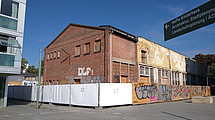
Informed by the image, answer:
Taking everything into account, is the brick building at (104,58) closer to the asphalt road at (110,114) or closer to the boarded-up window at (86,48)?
the boarded-up window at (86,48)

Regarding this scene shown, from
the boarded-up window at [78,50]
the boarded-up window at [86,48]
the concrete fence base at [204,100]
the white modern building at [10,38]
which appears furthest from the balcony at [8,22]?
the concrete fence base at [204,100]

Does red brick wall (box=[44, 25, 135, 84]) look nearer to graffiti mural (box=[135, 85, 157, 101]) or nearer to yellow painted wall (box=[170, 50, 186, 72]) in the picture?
graffiti mural (box=[135, 85, 157, 101])

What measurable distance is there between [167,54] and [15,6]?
78.2ft

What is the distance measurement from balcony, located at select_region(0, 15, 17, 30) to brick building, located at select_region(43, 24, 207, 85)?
29.7 feet

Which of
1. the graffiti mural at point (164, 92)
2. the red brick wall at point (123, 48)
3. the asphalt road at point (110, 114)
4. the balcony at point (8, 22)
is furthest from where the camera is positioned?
the red brick wall at point (123, 48)

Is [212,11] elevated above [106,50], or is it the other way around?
[106,50]

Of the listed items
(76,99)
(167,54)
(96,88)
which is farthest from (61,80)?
(167,54)

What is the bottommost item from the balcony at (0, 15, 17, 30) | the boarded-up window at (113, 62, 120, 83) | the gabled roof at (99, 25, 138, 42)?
the boarded-up window at (113, 62, 120, 83)

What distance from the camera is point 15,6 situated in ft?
52.6

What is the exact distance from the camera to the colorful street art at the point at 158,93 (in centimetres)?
1761

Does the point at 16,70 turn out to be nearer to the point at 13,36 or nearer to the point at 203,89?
the point at 13,36

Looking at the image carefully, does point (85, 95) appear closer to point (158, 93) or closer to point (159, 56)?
point (158, 93)

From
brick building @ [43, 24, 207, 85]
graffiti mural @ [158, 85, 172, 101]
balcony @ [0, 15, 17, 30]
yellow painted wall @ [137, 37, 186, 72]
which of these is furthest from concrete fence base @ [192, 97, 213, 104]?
balcony @ [0, 15, 17, 30]

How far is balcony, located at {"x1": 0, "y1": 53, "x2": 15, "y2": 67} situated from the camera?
14.8 metres
